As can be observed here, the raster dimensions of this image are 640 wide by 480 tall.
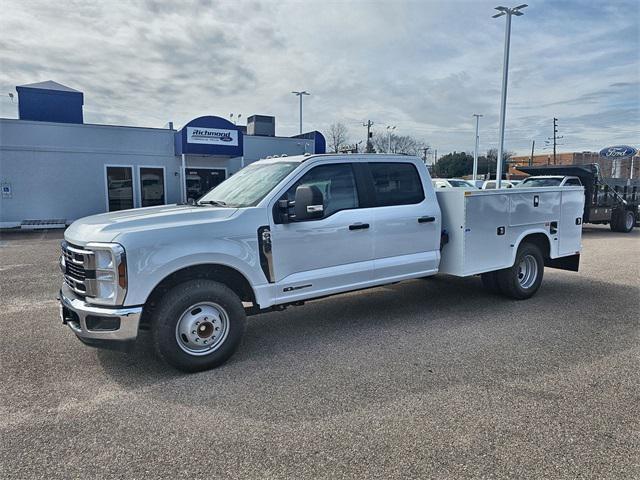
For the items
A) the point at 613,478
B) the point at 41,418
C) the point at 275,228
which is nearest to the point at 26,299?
the point at 41,418

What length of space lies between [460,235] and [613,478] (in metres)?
3.52

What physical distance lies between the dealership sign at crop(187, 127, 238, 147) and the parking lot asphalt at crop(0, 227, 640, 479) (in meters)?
15.2

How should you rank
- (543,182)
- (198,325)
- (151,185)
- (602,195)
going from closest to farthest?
1. (198,325)
2. (543,182)
3. (602,195)
4. (151,185)

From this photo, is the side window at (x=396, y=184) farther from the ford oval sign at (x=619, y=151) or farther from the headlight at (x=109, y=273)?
the ford oval sign at (x=619, y=151)

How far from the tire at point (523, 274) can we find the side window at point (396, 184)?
195cm

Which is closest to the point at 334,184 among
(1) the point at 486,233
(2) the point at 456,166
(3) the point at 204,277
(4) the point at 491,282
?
(3) the point at 204,277

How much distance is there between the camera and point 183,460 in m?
2.92

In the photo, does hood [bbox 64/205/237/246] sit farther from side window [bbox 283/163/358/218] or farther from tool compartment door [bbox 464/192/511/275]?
tool compartment door [bbox 464/192/511/275]

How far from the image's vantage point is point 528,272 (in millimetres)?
6984

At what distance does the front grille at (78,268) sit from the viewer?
3.93 metres

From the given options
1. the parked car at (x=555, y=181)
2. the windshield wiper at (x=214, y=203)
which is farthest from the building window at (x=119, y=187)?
the windshield wiper at (x=214, y=203)

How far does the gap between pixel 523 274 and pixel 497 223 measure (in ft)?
3.87

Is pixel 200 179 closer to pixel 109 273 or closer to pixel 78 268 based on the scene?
pixel 78 268

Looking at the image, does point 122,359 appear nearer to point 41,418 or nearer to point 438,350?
point 41,418
